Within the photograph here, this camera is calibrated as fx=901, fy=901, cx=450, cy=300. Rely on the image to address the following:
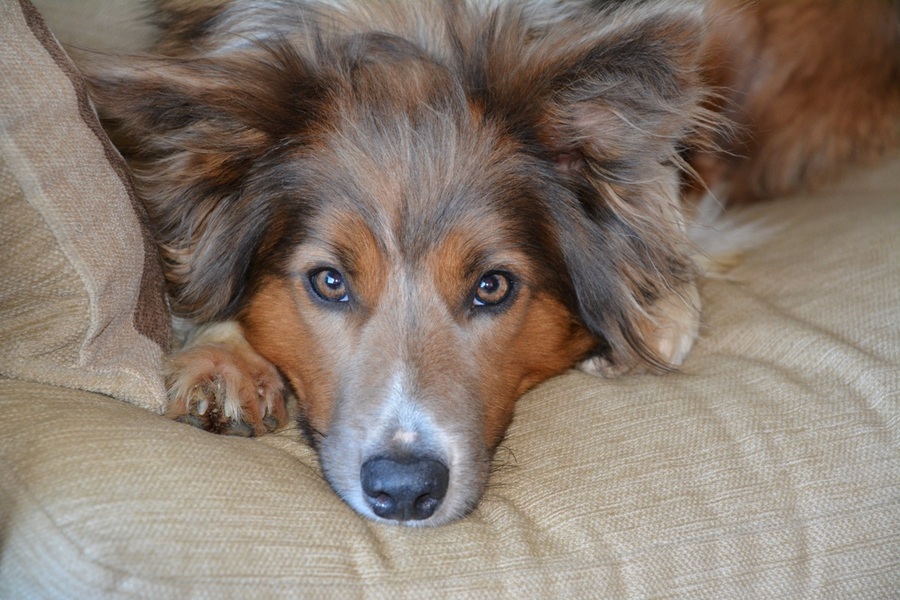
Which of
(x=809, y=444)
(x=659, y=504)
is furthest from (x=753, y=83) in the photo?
(x=659, y=504)

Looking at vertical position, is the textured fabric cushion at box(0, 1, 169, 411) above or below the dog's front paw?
above

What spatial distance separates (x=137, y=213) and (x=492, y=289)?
1.08 metres

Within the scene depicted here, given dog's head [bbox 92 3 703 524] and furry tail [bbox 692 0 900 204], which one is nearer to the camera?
dog's head [bbox 92 3 703 524]

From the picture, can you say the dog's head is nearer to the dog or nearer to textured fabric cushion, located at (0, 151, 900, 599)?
the dog

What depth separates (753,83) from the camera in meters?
4.27

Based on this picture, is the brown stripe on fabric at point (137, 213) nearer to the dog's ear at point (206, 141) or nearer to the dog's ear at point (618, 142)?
the dog's ear at point (206, 141)

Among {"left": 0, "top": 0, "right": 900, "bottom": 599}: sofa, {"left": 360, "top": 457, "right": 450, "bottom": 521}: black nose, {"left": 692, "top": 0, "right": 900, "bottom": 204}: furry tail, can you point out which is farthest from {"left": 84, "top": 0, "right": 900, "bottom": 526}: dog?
{"left": 692, "top": 0, "right": 900, "bottom": 204}: furry tail

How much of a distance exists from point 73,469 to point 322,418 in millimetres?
810

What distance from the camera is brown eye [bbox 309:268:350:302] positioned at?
2.74 metres

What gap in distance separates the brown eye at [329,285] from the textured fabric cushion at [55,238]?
56cm

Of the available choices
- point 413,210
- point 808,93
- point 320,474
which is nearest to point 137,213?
point 413,210

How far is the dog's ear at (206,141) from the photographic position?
2607 millimetres

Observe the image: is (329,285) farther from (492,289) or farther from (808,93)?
(808,93)

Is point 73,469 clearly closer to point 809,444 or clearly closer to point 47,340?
point 47,340
